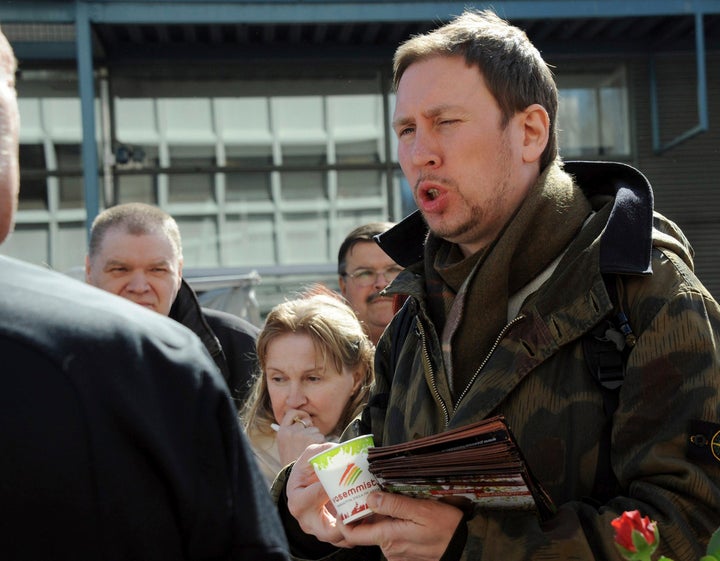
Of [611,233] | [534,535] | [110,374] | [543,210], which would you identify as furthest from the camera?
[543,210]

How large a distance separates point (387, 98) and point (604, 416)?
975 cm

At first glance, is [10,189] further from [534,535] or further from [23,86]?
[23,86]

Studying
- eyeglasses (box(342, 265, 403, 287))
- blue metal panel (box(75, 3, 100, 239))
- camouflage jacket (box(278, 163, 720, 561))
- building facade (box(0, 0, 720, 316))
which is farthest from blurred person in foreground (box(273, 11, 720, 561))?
building facade (box(0, 0, 720, 316))

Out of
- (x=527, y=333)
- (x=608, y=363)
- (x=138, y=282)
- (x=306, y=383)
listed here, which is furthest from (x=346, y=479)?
(x=138, y=282)

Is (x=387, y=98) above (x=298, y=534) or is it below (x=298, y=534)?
above

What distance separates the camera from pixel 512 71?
2371 millimetres

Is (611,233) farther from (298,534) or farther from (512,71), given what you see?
(298,534)

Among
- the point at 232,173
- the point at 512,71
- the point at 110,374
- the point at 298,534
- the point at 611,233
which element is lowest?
the point at 298,534

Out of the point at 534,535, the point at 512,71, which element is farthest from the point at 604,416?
the point at 512,71

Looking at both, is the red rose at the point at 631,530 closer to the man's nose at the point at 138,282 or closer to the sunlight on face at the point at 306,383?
the sunlight on face at the point at 306,383

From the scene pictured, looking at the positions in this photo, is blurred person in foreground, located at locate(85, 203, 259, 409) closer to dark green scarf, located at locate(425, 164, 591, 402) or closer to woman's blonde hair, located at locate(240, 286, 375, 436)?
woman's blonde hair, located at locate(240, 286, 375, 436)

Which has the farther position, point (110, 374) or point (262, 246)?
point (262, 246)

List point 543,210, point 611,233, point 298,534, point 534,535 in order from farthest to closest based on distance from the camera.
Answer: point 298,534
point 543,210
point 611,233
point 534,535

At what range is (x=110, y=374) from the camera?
4.08ft
